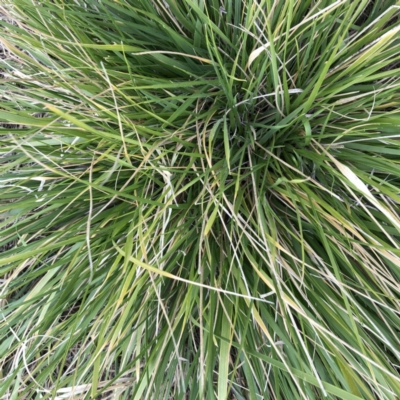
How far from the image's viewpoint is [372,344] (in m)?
0.51

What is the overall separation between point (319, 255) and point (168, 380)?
28 centimetres

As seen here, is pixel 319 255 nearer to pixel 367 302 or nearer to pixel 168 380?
pixel 367 302

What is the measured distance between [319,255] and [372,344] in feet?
0.43

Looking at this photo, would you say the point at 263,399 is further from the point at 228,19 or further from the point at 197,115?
the point at 228,19

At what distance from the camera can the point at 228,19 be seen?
1.78 ft

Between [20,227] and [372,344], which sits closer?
[372,344]

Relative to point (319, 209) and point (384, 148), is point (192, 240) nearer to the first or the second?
point (319, 209)

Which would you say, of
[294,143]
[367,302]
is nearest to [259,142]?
[294,143]

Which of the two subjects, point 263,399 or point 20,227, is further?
point 20,227

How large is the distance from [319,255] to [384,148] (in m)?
0.17

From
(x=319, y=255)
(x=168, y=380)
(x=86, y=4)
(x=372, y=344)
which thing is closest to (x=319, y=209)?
(x=319, y=255)

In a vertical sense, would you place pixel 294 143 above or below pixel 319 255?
above

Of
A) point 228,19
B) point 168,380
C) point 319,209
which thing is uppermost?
point 228,19

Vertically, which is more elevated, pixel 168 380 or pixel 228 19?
pixel 228 19
